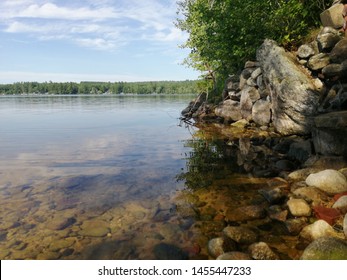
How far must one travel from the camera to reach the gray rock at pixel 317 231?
242 inches

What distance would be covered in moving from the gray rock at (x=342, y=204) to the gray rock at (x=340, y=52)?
881 centimetres

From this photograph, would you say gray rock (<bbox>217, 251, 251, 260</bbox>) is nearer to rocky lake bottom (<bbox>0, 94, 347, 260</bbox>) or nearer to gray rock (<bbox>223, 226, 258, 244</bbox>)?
rocky lake bottom (<bbox>0, 94, 347, 260</bbox>)

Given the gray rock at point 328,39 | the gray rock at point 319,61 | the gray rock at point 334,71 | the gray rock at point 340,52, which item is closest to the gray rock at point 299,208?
the gray rock at point 334,71

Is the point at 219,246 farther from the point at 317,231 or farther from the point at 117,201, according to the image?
the point at 117,201

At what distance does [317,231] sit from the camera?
6227 mm

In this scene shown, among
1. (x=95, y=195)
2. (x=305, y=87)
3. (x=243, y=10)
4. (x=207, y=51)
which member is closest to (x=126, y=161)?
(x=95, y=195)

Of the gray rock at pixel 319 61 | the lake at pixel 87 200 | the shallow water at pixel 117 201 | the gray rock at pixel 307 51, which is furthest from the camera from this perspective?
the gray rock at pixel 307 51

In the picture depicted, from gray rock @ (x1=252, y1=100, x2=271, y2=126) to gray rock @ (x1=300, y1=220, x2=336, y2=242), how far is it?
591 inches

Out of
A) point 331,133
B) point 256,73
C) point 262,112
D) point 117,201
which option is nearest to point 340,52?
point 331,133

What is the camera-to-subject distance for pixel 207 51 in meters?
A: 31.0

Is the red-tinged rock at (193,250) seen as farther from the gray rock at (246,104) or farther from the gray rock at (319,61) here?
the gray rock at (246,104)

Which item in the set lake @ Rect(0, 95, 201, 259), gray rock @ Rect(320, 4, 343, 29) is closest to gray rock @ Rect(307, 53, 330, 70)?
gray rock @ Rect(320, 4, 343, 29)

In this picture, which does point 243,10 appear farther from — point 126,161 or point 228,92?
point 126,161
